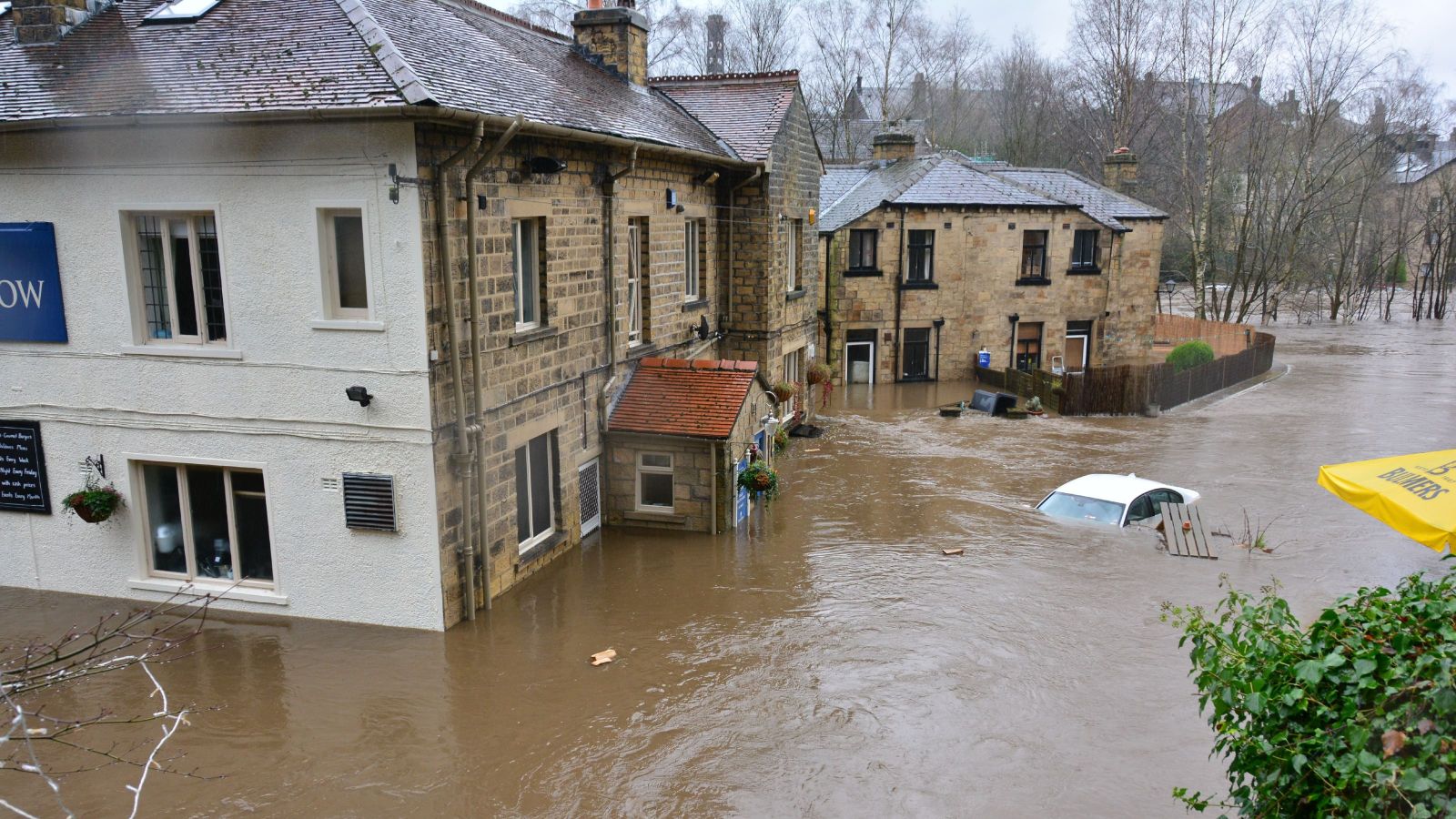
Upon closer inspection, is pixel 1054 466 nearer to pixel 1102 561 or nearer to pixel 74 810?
pixel 1102 561

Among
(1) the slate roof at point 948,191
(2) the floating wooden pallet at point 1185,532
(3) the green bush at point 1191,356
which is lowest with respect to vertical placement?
(2) the floating wooden pallet at point 1185,532

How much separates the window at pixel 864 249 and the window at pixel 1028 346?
528cm

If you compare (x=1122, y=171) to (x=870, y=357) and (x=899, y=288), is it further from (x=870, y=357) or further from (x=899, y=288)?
(x=870, y=357)

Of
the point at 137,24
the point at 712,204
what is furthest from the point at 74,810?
the point at 712,204

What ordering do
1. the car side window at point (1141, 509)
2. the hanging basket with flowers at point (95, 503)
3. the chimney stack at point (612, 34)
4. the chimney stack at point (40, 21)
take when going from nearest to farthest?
1. the hanging basket with flowers at point (95, 503)
2. the chimney stack at point (40, 21)
3. the car side window at point (1141, 509)
4. the chimney stack at point (612, 34)

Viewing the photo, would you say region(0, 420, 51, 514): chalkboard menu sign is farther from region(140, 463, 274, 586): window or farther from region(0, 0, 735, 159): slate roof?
region(0, 0, 735, 159): slate roof

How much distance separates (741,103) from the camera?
20.8 metres

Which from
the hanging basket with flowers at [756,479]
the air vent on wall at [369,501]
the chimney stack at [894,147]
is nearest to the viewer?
the air vent on wall at [369,501]

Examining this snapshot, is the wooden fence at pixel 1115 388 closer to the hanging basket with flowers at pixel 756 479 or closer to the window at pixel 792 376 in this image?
the window at pixel 792 376

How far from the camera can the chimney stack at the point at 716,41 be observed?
5009 centimetres

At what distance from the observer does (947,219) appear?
96.7 feet

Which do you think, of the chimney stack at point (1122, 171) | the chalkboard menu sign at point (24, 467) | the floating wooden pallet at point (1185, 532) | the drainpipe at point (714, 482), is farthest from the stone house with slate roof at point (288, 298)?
the chimney stack at point (1122, 171)

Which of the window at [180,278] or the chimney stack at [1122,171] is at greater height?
the chimney stack at [1122,171]

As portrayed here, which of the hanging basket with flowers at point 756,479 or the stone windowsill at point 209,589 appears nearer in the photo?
the stone windowsill at point 209,589
